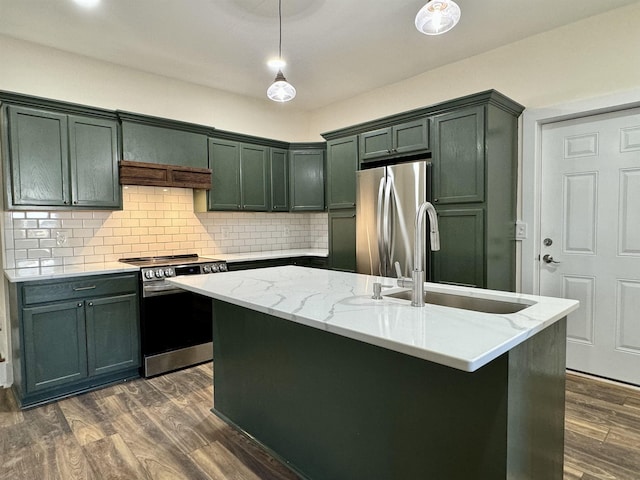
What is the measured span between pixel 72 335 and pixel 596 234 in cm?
411

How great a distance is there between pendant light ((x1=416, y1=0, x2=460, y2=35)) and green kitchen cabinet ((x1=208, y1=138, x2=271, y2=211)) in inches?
104

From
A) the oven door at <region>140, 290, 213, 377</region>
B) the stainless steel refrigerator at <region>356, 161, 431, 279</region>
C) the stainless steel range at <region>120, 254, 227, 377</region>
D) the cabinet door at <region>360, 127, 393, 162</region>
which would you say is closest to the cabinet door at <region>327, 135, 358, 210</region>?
the cabinet door at <region>360, 127, 393, 162</region>

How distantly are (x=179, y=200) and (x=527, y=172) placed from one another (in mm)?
3336

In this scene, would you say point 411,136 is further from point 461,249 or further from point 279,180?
point 279,180

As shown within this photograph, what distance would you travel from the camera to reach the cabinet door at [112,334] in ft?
9.66

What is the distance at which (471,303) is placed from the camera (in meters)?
1.86

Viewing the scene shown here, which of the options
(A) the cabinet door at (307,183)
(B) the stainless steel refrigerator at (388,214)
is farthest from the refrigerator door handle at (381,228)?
(A) the cabinet door at (307,183)

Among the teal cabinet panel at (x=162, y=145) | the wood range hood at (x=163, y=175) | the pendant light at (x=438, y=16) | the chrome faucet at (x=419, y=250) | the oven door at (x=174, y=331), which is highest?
the pendant light at (x=438, y=16)

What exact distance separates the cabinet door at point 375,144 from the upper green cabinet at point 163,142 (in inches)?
63.6

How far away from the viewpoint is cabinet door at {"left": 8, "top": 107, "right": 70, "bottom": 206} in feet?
9.32

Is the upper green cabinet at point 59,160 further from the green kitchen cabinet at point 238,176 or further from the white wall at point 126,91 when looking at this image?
the green kitchen cabinet at point 238,176

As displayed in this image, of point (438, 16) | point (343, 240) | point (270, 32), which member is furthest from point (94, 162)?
point (438, 16)

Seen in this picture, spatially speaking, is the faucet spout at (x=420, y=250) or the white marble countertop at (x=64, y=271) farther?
the white marble countertop at (x=64, y=271)

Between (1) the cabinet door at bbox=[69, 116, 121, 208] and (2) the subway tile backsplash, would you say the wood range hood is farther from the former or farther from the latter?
(2) the subway tile backsplash
